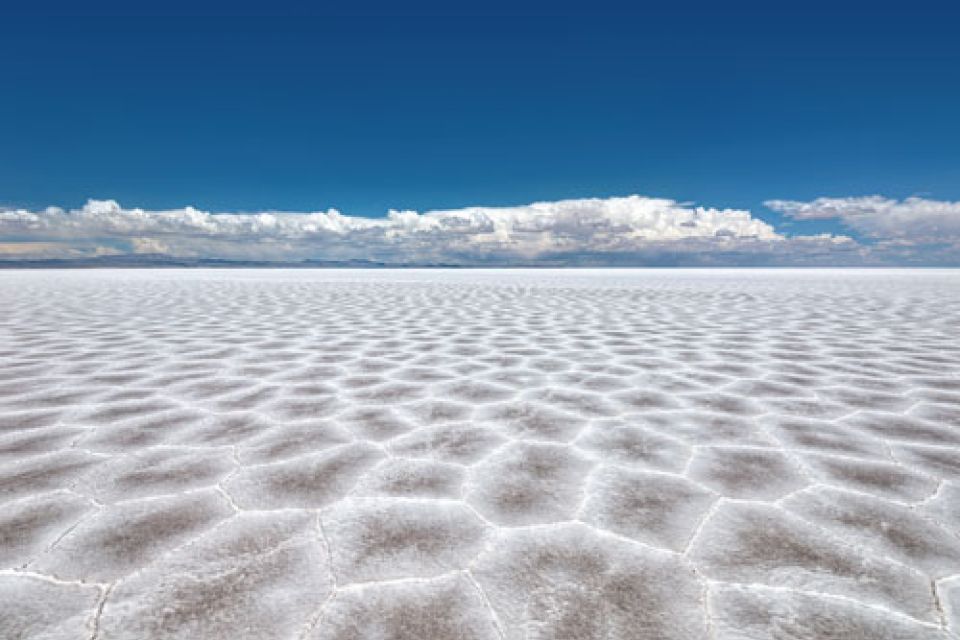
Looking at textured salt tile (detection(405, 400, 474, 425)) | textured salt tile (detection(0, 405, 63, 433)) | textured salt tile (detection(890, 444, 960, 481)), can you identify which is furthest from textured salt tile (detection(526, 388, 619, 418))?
textured salt tile (detection(0, 405, 63, 433))

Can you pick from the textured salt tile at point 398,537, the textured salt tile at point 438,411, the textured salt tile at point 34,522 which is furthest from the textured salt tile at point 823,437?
the textured salt tile at point 34,522

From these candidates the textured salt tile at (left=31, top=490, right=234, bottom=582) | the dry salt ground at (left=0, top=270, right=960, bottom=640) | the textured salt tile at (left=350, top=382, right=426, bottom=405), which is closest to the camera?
the dry salt ground at (left=0, top=270, right=960, bottom=640)

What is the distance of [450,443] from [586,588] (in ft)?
5.05

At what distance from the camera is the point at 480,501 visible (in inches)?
97.5

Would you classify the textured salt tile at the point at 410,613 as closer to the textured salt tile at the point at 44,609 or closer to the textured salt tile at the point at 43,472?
the textured salt tile at the point at 44,609

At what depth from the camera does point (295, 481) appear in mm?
2682

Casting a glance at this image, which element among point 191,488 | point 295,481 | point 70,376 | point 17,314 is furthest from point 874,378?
point 17,314

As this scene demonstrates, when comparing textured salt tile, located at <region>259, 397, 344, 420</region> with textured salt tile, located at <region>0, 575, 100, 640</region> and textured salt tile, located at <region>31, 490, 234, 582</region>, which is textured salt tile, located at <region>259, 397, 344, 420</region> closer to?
textured salt tile, located at <region>31, 490, 234, 582</region>

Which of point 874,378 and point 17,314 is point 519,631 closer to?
point 874,378

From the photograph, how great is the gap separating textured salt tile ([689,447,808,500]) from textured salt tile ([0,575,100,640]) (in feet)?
8.37

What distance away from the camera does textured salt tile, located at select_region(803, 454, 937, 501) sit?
2.57m

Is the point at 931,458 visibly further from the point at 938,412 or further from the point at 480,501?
the point at 480,501

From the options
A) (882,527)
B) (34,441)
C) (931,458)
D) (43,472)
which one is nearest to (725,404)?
(931,458)

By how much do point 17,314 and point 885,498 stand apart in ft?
45.4
